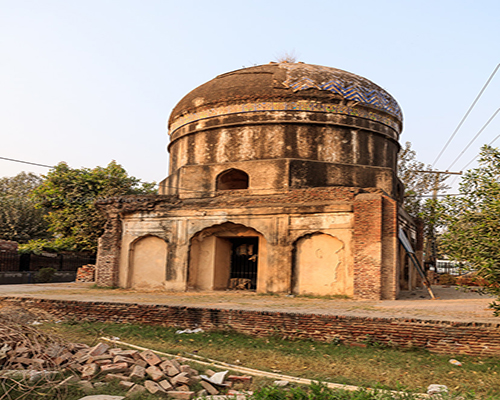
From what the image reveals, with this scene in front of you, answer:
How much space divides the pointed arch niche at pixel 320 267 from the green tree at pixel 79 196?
1263 cm

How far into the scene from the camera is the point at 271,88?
15305 mm

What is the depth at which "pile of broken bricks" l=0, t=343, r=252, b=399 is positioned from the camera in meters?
5.16

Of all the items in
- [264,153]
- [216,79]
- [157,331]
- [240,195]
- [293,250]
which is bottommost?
[157,331]

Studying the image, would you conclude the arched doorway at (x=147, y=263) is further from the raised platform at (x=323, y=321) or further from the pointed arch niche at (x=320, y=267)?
the raised platform at (x=323, y=321)

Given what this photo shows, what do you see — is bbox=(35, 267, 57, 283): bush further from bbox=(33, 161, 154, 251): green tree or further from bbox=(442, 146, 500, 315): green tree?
bbox=(442, 146, 500, 315): green tree

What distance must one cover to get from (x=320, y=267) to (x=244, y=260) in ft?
11.0

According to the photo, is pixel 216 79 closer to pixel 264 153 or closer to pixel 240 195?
pixel 264 153

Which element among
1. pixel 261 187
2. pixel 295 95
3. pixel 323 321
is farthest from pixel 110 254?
pixel 323 321

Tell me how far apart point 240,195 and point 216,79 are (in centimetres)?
524

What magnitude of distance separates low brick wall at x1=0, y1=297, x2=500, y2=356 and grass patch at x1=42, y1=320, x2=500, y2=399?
0.14m

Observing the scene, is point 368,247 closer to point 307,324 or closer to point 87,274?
point 307,324

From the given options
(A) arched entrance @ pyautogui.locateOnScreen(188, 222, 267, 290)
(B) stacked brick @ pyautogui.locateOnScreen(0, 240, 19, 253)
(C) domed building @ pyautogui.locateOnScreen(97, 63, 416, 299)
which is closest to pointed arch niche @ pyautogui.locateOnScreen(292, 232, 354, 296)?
(C) domed building @ pyautogui.locateOnScreen(97, 63, 416, 299)

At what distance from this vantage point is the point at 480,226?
23.4ft

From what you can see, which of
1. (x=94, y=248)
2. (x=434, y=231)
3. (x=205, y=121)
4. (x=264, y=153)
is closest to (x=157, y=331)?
(x=264, y=153)
